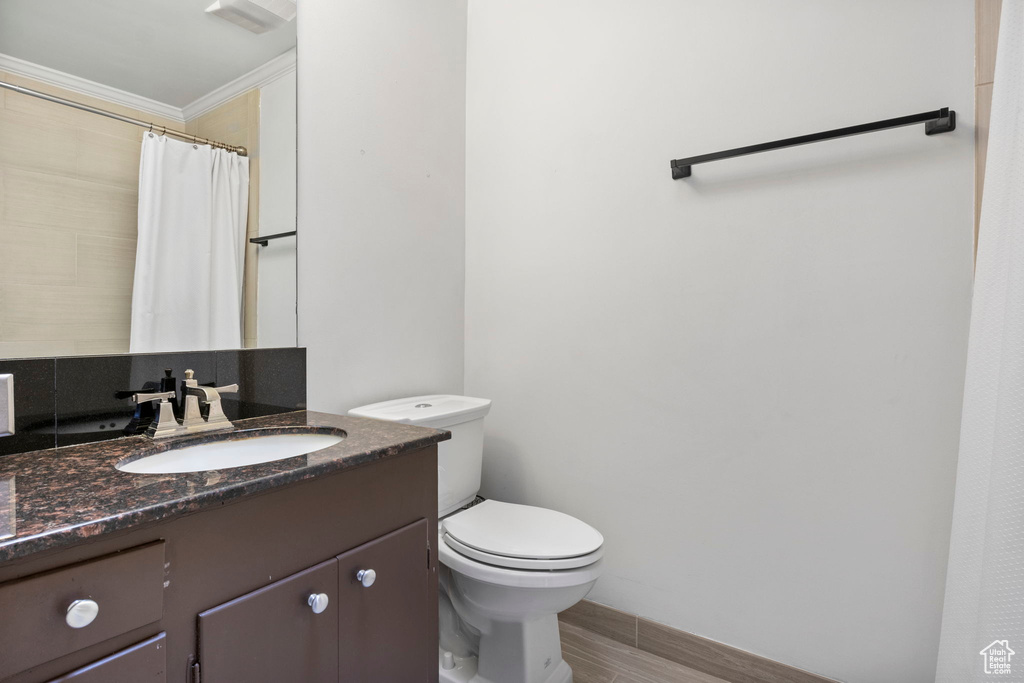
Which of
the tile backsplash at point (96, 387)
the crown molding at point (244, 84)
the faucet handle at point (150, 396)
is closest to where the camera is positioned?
the tile backsplash at point (96, 387)

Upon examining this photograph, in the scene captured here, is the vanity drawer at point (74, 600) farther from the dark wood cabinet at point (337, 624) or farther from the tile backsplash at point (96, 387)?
the tile backsplash at point (96, 387)

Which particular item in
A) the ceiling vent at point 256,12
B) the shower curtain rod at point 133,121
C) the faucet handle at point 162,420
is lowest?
the faucet handle at point 162,420

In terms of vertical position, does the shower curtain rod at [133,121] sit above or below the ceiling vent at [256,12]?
below

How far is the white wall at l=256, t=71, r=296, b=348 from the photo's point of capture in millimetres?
1399

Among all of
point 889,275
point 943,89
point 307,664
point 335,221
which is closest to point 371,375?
point 335,221

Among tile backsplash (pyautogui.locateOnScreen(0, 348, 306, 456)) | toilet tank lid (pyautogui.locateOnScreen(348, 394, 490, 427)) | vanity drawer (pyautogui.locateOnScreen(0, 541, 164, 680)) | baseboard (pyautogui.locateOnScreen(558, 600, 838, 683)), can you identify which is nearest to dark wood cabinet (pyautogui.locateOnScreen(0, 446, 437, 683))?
vanity drawer (pyautogui.locateOnScreen(0, 541, 164, 680))

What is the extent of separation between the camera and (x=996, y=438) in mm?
1068

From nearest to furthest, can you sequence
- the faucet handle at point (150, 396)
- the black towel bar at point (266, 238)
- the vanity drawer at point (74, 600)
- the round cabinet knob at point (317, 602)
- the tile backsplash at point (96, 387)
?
1. the vanity drawer at point (74, 600)
2. the round cabinet knob at point (317, 602)
3. the tile backsplash at point (96, 387)
4. the faucet handle at point (150, 396)
5. the black towel bar at point (266, 238)

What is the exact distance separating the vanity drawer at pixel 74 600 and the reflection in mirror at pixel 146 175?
1.93 feet

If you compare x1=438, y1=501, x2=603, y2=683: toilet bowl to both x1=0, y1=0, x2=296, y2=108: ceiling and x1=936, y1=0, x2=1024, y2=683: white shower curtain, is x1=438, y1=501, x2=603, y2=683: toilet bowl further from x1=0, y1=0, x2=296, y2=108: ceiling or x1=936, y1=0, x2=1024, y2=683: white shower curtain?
x1=0, y1=0, x2=296, y2=108: ceiling

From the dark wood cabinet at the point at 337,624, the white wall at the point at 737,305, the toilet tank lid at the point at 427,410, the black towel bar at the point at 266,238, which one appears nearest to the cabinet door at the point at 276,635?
the dark wood cabinet at the point at 337,624

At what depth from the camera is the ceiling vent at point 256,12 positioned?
1319 mm

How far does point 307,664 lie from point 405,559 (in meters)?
0.25

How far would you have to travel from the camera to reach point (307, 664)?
2.79ft
